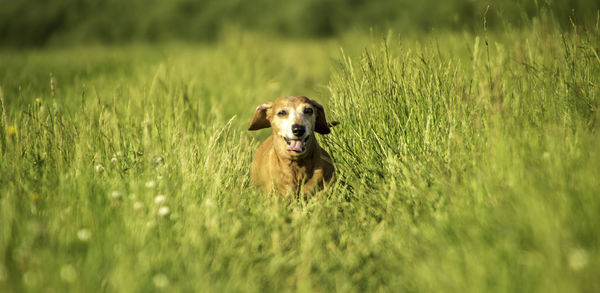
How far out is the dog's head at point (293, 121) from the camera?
3316 millimetres

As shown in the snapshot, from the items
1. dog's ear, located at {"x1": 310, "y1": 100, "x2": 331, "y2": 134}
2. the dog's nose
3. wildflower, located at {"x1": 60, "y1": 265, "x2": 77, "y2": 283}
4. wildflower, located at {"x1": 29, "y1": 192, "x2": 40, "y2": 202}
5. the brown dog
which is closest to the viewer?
wildflower, located at {"x1": 60, "y1": 265, "x2": 77, "y2": 283}

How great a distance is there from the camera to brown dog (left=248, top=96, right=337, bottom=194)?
11.1ft

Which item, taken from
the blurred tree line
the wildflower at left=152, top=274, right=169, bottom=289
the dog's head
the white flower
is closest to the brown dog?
the dog's head

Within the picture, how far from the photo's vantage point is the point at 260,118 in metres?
3.80

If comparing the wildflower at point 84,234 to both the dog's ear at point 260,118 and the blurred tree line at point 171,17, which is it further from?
the blurred tree line at point 171,17

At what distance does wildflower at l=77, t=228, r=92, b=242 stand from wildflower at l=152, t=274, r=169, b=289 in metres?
0.46

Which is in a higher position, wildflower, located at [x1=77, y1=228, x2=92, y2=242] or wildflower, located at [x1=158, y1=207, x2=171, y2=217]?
wildflower, located at [x1=77, y1=228, x2=92, y2=242]

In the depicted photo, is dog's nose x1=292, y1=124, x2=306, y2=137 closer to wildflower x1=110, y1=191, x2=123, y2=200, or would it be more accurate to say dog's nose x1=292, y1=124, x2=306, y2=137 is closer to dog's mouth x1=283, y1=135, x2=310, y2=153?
dog's mouth x1=283, y1=135, x2=310, y2=153

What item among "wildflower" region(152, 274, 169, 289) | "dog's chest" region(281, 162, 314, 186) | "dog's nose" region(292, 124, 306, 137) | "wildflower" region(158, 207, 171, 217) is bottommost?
"dog's chest" region(281, 162, 314, 186)

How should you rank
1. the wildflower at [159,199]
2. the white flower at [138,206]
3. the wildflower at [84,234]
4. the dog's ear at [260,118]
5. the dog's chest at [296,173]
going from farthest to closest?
the dog's ear at [260,118] → the dog's chest at [296,173] → the wildflower at [159,199] → the white flower at [138,206] → the wildflower at [84,234]

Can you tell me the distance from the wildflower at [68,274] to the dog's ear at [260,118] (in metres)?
2.11

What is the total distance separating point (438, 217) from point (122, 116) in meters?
3.45

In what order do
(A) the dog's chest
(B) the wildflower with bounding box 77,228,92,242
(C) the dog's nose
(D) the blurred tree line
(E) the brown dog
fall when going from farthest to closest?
(D) the blurred tree line, (A) the dog's chest, (E) the brown dog, (C) the dog's nose, (B) the wildflower with bounding box 77,228,92,242

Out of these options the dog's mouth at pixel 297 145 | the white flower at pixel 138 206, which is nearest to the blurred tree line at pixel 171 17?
the dog's mouth at pixel 297 145
